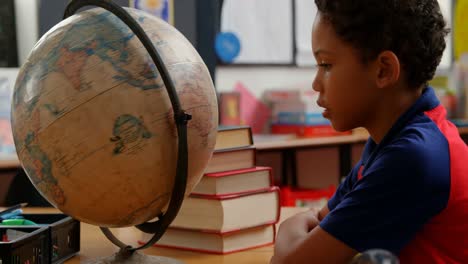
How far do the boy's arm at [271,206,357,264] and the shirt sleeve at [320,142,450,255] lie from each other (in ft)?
0.05

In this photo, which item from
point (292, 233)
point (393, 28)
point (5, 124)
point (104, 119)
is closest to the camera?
point (104, 119)

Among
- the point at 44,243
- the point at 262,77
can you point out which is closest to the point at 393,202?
the point at 44,243

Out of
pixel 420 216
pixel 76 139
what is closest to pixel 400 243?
pixel 420 216

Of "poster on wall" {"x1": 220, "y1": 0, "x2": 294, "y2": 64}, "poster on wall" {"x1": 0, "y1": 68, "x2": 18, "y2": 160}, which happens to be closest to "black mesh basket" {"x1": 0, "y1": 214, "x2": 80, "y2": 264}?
"poster on wall" {"x1": 0, "y1": 68, "x2": 18, "y2": 160}

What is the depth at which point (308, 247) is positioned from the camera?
111 cm

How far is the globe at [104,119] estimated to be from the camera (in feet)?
3.38

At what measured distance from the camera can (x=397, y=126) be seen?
1.15 meters

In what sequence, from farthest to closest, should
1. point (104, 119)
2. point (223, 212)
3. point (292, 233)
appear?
point (223, 212)
point (292, 233)
point (104, 119)

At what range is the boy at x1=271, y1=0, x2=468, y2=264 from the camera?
105 cm

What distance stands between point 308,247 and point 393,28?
0.40 meters

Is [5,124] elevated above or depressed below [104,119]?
below

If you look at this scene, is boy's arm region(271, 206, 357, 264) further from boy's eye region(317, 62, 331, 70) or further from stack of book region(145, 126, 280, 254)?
boy's eye region(317, 62, 331, 70)

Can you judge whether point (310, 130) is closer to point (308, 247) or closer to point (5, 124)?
point (5, 124)

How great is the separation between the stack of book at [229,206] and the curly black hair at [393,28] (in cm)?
39
